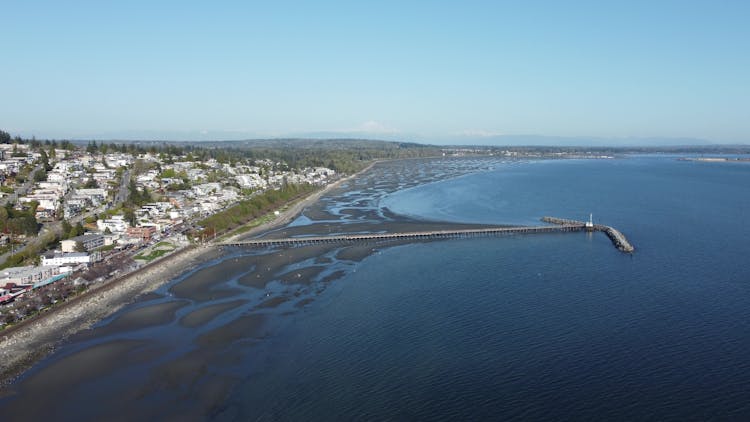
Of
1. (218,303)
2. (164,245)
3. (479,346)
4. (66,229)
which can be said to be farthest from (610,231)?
(66,229)

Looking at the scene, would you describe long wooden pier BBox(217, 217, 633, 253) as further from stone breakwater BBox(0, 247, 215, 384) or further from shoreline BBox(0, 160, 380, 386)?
stone breakwater BBox(0, 247, 215, 384)

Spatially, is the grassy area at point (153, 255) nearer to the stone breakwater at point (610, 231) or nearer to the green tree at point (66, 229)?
the green tree at point (66, 229)

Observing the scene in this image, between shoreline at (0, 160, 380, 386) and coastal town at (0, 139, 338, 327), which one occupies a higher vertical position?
coastal town at (0, 139, 338, 327)

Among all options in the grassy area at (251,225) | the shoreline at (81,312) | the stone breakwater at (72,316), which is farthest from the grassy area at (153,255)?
the grassy area at (251,225)

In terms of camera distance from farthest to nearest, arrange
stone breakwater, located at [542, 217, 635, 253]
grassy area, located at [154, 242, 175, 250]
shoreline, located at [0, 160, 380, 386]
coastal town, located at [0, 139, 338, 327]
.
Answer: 1. grassy area, located at [154, 242, 175, 250]
2. stone breakwater, located at [542, 217, 635, 253]
3. coastal town, located at [0, 139, 338, 327]
4. shoreline, located at [0, 160, 380, 386]


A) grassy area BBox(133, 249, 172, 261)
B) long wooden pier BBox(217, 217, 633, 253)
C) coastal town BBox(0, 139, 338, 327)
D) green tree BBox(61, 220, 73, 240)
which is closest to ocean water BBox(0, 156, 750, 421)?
grassy area BBox(133, 249, 172, 261)

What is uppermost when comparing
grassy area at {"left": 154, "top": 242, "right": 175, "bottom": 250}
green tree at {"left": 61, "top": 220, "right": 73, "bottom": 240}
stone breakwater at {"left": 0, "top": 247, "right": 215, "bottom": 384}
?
green tree at {"left": 61, "top": 220, "right": 73, "bottom": 240}
